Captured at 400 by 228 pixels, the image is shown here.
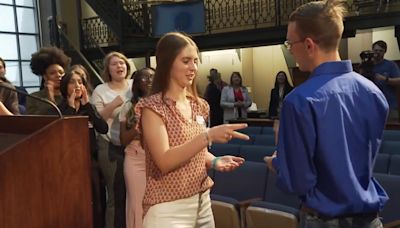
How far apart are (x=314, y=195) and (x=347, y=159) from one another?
15 centimetres

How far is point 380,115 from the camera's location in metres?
1.52

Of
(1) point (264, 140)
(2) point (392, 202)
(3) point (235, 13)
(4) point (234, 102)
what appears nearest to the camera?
(2) point (392, 202)

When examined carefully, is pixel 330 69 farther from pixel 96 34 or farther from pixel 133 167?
pixel 96 34

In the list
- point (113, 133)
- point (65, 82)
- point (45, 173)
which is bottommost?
point (113, 133)

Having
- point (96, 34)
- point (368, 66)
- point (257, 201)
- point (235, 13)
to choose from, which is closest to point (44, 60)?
point (257, 201)

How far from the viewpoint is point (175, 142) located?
175 centimetres

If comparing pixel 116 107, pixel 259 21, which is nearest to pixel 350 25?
pixel 259 21

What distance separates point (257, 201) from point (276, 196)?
24 cm

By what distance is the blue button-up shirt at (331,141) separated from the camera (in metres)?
1.42

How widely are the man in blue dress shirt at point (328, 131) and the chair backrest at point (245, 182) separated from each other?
1.97 metres

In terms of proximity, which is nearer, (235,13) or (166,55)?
(166,55)

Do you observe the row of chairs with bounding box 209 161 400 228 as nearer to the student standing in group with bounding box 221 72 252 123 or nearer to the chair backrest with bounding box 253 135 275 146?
the chair backrest with bounding box 253 135 275 146

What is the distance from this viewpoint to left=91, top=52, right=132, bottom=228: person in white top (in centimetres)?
331

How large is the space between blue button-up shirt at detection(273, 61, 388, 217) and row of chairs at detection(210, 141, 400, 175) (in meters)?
2.08
